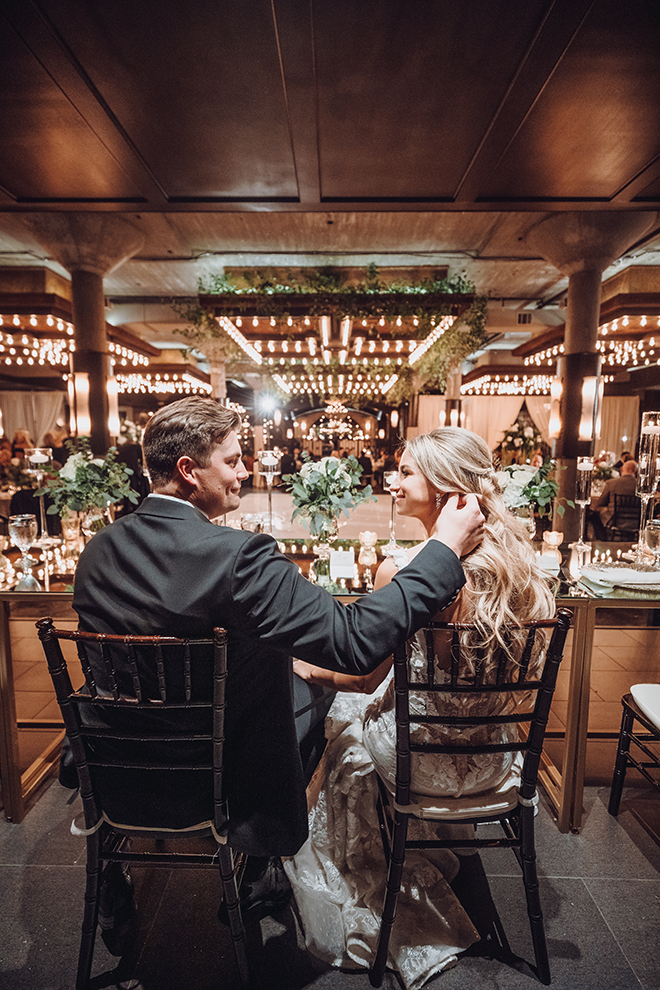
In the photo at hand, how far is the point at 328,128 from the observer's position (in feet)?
7.20

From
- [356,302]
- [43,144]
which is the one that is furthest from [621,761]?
[356,302]

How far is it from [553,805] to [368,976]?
1.15m

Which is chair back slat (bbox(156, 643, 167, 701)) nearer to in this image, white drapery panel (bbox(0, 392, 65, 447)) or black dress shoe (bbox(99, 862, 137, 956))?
black dress shoe (bbox(99, 862, 137, 956))

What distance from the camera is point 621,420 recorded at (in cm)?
1452

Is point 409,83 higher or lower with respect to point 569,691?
higher

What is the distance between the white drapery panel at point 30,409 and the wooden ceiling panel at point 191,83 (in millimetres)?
14049

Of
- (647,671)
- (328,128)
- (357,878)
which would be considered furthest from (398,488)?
(647,671)

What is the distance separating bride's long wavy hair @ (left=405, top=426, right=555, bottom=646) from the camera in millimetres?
1364

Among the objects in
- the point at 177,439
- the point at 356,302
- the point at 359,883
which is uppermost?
the point at 356,302

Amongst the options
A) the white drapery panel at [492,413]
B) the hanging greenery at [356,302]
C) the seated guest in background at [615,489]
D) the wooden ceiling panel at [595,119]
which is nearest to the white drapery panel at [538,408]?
the white drapery panel at [492,413]

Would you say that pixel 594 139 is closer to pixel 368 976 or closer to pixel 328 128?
pixel 328 128

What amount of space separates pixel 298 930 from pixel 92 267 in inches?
262

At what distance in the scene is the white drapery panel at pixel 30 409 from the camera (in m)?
14.5

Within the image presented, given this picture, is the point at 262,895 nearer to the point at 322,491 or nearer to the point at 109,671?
the point at 109,671
